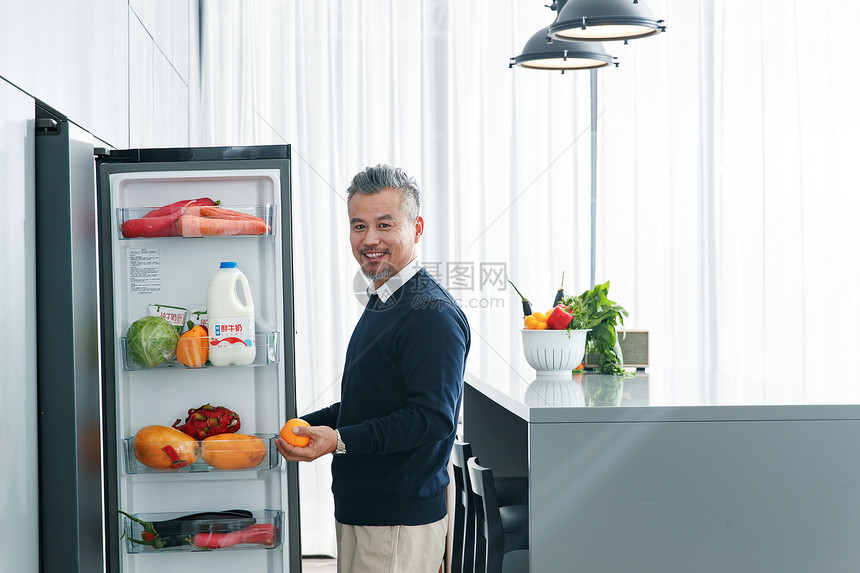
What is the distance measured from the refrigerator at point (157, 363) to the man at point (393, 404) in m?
0.17

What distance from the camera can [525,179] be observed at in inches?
156

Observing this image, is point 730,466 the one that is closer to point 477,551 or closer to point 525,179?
point 477,551

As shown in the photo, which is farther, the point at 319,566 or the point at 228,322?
the point at 319,566

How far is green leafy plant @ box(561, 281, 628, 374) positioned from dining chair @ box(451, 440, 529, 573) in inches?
18.6

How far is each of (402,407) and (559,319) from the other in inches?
30.9

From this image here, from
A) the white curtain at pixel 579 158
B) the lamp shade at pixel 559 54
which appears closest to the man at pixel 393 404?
the lamp shade at pixel 559 54

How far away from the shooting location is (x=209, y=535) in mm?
1835

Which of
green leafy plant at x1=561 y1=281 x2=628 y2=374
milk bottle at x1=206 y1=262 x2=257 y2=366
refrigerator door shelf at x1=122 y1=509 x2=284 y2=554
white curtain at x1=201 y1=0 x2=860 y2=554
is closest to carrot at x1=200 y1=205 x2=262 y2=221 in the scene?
milk bottle at x1=206 y1=262 x2=257 y2=366

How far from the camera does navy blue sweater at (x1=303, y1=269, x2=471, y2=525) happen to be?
1.61 m

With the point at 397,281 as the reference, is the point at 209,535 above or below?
below

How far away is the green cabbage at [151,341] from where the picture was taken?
67.9 inches

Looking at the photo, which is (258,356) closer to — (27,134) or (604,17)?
(27,134)

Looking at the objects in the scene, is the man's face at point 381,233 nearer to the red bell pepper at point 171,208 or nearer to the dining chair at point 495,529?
the red bell pepper at point 171,208

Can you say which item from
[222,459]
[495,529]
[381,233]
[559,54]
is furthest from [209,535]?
[559,54]
